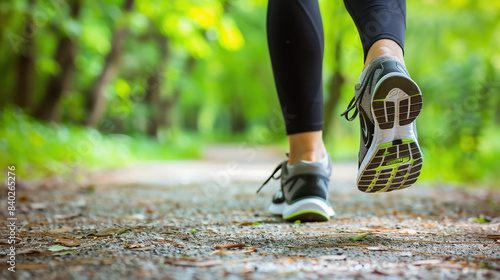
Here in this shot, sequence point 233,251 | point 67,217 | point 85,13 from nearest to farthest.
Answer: point 233,251 < point 67,217 < point 85,13

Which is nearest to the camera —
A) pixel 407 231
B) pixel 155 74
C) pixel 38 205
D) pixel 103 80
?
pixel 407 231

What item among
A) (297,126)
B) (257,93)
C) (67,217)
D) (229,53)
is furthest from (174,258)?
(257,93)

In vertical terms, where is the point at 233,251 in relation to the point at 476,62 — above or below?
below

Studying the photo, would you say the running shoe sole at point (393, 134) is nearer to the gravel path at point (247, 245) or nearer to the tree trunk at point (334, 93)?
the gravel path at point (247, 245)

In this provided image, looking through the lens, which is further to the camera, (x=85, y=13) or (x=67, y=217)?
(x=85, y=13)

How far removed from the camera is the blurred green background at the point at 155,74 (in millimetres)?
4738

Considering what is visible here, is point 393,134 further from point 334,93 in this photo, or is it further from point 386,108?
point 334,93

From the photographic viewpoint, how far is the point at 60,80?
645 centimetres

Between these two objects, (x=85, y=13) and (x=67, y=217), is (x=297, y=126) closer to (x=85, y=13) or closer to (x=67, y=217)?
(x=67, y=217)

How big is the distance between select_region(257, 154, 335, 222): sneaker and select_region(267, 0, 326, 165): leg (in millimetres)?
55

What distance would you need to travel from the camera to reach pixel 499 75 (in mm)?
6172

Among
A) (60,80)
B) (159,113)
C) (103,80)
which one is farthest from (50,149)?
(159,113)

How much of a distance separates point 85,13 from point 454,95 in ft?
18.4

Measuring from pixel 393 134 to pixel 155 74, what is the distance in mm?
10582
